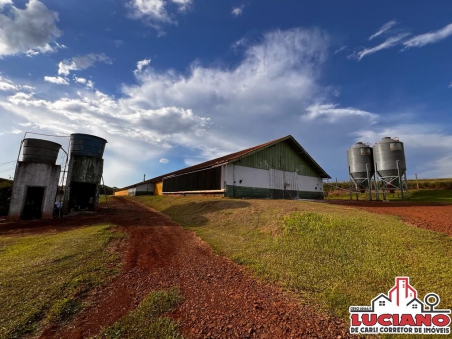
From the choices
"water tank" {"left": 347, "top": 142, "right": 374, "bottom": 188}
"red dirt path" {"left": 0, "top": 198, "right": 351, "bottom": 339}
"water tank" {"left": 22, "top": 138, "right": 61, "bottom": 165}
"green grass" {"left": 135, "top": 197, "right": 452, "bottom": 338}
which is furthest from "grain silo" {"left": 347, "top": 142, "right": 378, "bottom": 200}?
"water tank" {"left": 22, "top": 138, "right": 61, "bottom": 165}

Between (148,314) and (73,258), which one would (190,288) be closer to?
(148,314)

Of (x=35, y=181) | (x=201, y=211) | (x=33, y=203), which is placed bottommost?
(x=201, y=211)

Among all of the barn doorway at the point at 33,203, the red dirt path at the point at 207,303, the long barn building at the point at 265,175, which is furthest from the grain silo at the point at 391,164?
the barn doorway at the point at 33,203

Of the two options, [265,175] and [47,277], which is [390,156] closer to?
[265,175]

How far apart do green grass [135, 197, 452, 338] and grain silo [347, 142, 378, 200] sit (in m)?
20.2

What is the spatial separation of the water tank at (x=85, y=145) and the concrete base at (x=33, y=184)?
2715 millimetres

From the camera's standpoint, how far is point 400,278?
17.3 ft

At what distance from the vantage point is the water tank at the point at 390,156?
24.0m

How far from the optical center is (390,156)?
2422cm

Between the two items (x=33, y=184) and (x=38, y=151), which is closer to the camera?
(x=33, y=184)

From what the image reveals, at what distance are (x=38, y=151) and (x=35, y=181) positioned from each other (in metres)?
2.32

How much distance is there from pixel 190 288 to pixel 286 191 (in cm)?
2147

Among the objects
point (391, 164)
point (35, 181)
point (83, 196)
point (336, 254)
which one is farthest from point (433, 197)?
point (35, 181)

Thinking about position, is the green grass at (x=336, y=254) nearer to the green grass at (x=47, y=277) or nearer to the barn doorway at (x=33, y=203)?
the green grass at (x=47, y=277)
